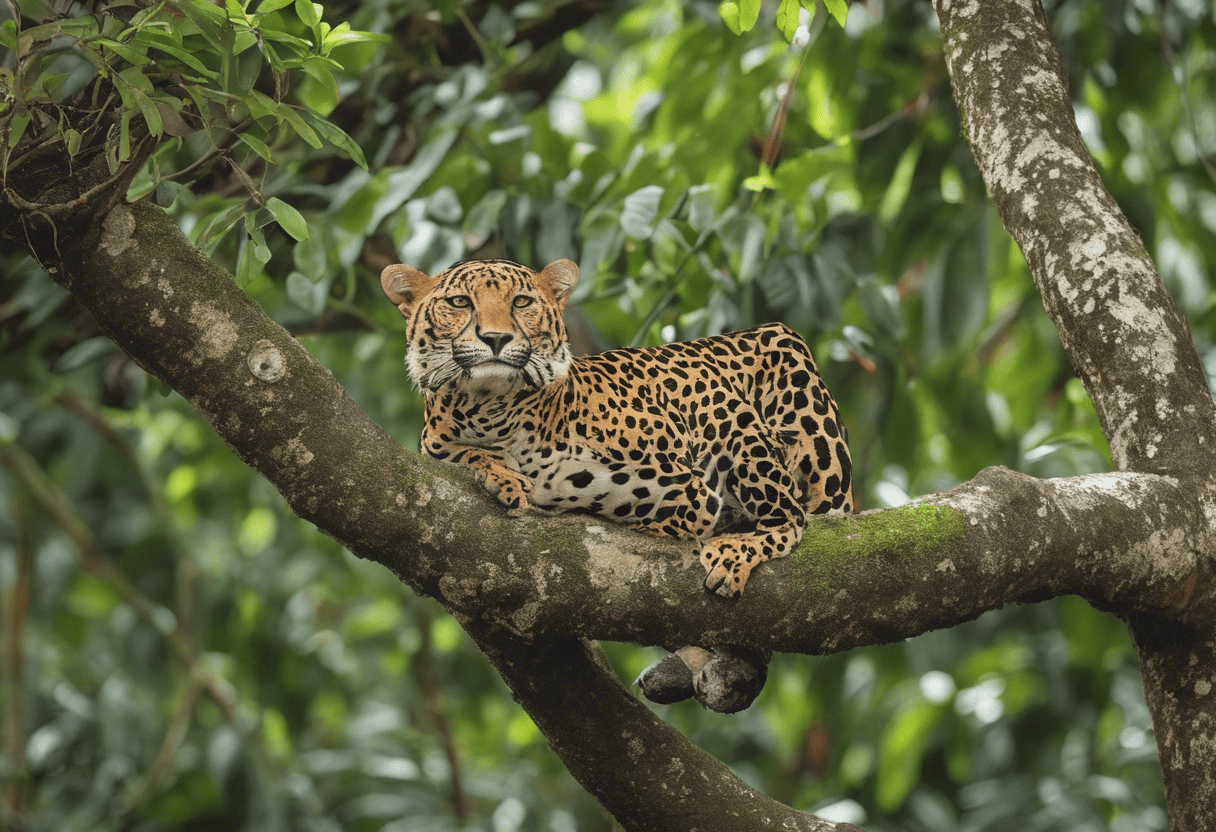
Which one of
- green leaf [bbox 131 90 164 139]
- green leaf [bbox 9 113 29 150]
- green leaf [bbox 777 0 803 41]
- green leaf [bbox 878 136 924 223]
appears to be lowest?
green leaf [bbox 878 136 924 223]

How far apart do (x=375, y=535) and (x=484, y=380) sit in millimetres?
711

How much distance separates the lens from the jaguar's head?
3.83m

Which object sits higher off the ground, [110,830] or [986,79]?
[986,79]

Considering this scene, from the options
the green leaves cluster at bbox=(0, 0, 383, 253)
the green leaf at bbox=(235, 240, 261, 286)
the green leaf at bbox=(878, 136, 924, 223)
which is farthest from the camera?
the green leaf at bbox=(878, 136, 924, 223)

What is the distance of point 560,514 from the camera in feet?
12.3

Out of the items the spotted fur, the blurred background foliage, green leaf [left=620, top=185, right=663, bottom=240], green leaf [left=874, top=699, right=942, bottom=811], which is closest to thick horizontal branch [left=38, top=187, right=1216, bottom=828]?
the spotted fur

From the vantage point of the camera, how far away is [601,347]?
6660 millimetres

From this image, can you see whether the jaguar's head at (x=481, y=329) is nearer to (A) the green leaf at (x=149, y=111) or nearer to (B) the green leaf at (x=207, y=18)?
(B) the green leaf at (x=207, y=18)

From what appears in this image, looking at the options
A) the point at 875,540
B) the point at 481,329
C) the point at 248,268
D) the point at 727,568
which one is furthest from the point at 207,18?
the point at 875,540

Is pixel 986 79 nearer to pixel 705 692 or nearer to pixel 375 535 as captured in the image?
pixel 705 692

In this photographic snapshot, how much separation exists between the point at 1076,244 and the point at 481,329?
1902 millimetres

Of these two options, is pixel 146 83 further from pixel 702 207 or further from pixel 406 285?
pixel 702 207

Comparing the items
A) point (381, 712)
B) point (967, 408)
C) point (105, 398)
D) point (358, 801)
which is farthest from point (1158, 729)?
point (381, 712)

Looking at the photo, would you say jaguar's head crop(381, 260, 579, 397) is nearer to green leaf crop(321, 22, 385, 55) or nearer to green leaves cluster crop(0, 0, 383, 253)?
green leaves cluster crop(0, 0, 383, 253)
